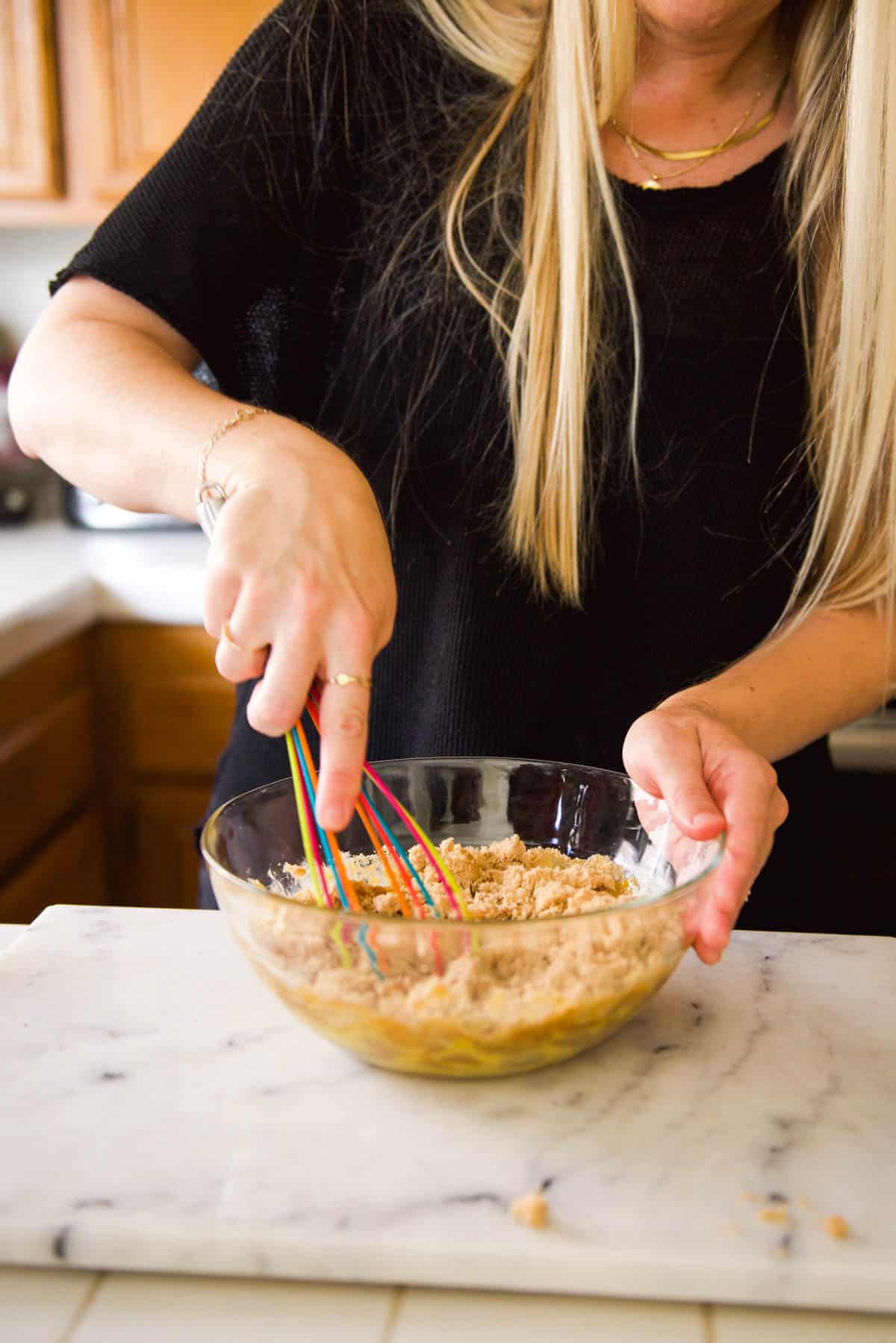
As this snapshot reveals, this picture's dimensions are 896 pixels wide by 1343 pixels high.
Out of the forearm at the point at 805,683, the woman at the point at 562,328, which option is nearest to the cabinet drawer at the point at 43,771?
the woman at the point at 562,328

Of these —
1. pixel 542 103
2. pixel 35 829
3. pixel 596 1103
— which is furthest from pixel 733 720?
pixel 35 829

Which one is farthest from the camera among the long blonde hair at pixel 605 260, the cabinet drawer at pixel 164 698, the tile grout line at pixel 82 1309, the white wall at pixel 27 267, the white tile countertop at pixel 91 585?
the white wall at pixel 27 267

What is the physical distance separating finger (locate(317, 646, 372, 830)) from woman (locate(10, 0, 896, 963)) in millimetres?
358

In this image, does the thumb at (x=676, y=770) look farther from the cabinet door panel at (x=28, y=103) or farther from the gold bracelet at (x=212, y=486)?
the cabinet door panel at (x=28, y=103)

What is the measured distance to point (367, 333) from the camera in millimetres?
995

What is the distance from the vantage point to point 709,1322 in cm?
47

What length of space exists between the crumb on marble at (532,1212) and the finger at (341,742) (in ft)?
0.59

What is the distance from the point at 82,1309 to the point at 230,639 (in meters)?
0.29

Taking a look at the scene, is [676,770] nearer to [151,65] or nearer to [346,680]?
[346,680]

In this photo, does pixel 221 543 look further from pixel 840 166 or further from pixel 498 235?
pixel 840 166

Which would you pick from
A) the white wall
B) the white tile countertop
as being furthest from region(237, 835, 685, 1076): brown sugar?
the white wall

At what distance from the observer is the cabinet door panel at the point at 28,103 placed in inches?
77.2

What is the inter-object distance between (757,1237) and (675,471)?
2.10ft

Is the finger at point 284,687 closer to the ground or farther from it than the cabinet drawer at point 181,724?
farther from it
